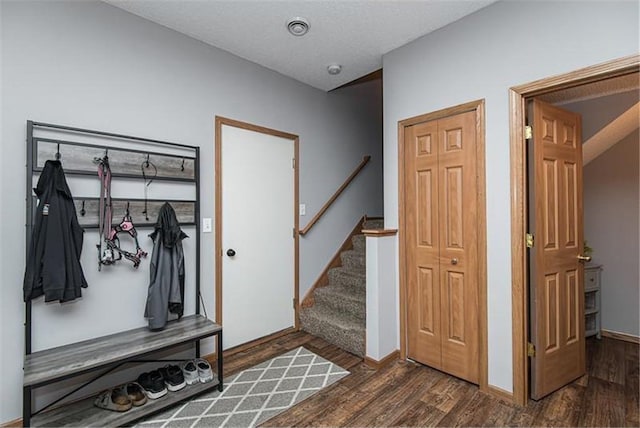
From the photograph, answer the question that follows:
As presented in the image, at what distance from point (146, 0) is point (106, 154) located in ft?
3.59

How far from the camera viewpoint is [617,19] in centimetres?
171

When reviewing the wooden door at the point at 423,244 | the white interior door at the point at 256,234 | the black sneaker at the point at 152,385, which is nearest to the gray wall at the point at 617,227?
the wooden door at the point at 423,244

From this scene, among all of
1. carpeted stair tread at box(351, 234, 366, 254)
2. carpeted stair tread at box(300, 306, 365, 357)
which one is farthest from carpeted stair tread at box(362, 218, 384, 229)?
carpeted stair tread at box(300, 306, 365, 357)

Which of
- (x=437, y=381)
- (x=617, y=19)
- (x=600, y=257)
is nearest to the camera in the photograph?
(x=617, y=19)

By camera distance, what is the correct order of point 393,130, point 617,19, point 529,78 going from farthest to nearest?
1. point 393,130
2. point 529,78
3. point 617,19

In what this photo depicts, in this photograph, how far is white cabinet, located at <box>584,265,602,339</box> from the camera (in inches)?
120

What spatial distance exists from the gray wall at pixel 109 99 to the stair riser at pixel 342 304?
24 centimetres

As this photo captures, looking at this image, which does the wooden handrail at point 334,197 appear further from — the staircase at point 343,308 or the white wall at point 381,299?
the white wall at point 381,299

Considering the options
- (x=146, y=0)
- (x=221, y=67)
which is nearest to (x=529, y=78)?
(x=221, y=67)

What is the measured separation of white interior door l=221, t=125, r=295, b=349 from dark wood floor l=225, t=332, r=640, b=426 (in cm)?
50

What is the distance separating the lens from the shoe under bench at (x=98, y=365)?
1.67 metres

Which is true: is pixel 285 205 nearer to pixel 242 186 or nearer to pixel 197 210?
pixel 242 186

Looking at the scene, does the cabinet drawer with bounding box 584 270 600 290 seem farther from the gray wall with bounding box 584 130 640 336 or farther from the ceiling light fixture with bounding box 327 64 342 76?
the ceiling light fixture with bounding box 327 64 342 76

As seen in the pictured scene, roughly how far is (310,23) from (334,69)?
0.79 m
